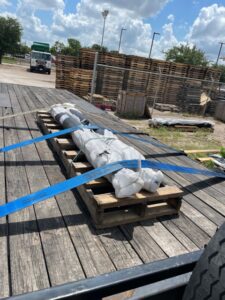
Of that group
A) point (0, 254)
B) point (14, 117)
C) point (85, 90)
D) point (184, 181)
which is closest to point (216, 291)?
point (0, 254)

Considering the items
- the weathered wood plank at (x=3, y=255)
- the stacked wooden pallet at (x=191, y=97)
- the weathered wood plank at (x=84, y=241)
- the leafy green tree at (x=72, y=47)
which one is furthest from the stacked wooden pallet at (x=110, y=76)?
the leafy green tree at (x=72, y=47)

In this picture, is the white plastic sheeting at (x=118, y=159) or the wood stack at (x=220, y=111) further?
the wood stack at (x=220, y=111)

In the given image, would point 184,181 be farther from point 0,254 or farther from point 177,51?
point 177,51

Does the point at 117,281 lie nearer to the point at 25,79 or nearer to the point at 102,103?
the point at 102,103

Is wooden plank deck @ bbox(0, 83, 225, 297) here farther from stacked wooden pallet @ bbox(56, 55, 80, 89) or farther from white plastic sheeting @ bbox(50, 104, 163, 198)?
stacked wooden pallet @ bbox(56, 55, 80, 89)

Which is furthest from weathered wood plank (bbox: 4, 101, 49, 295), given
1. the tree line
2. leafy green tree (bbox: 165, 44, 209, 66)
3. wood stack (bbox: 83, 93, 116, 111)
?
leafy green tree (bbox: 165, 44, 209, 66)

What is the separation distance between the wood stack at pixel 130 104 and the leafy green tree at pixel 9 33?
135 ft

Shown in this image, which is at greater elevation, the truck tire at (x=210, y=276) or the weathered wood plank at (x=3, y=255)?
the truck tire at (x=210, y=276)

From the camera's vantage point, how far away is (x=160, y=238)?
2.35 m

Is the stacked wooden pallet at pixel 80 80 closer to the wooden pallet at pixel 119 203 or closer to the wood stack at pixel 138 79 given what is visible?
the wood stack at pixel 138 79

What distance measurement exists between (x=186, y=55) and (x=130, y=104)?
1227 inches

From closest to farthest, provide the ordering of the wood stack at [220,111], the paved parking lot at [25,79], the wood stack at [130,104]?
the wood stack at [130,104] < the wood stack at [220,111] < the paved parking lot at [25,79]

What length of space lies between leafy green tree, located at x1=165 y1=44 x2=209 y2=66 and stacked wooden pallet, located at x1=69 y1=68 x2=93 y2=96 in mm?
28186

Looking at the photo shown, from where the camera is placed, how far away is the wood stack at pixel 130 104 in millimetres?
14148
